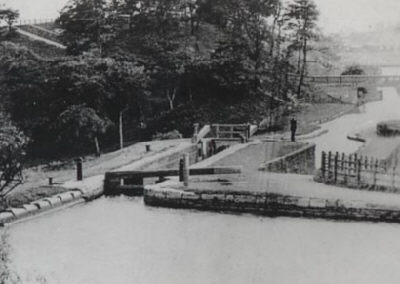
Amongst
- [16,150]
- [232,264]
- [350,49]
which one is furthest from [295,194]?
[350,49]

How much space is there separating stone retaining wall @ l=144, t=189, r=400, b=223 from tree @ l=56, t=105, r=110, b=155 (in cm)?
1389

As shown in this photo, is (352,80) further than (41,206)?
Yes

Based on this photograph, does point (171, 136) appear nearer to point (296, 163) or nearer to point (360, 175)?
point (296, 163)

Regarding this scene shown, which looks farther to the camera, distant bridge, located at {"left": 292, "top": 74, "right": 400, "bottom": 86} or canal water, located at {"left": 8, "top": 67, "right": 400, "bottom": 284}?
distant bridge, located at {"left": 292, "top": 74, "right": 400, "bottom": 86}

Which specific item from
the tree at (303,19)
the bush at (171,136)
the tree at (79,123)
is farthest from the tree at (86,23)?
the tree at (303,19)

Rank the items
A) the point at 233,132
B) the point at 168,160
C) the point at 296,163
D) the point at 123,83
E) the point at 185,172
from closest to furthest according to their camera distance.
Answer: the point at 185,172, the point at 296,163, the point at 168,160, the point at 233,132, the point at 123,83

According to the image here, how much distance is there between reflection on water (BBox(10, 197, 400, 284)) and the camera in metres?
12.6

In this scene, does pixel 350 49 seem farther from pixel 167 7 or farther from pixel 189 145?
pixel 189 145

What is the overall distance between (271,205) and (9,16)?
3693cm

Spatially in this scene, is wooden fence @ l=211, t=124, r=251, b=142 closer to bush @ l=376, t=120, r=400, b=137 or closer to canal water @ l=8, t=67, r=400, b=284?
bush @ l=376, t=120, r=400, b=137

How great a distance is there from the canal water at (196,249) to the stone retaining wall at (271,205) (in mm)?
307

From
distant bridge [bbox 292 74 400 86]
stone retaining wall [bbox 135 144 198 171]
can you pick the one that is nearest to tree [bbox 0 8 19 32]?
distant bridge [bbox 292 74 400 86]

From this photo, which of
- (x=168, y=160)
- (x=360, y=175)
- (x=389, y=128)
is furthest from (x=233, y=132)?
(x=360, y=175)

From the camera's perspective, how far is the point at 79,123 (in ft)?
102
